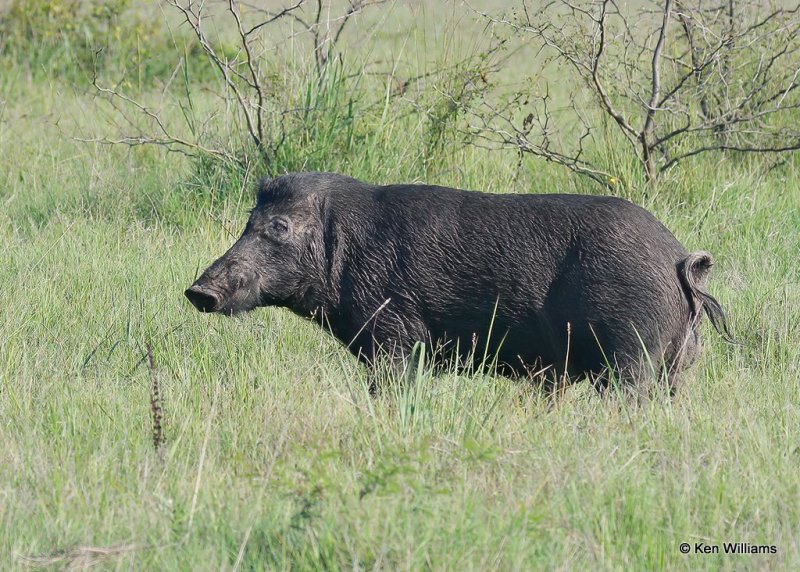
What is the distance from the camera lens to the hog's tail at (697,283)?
431 centimetres

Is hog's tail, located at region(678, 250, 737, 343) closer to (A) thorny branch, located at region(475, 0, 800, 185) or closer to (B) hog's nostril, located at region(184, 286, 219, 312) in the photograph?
(B) hog's nostril, located at region(184, 286, 219, 312)

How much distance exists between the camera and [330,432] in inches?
A: 150

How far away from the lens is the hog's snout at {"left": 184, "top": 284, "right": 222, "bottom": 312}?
450 centimetres

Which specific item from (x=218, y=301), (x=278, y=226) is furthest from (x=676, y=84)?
(x=218, y=301)

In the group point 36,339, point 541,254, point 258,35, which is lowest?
point 36,339

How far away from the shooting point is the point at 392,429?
3.84m

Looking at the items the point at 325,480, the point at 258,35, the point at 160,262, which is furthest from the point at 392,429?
the point at 258,35

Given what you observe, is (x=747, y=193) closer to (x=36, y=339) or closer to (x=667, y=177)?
(x=667, y=177)

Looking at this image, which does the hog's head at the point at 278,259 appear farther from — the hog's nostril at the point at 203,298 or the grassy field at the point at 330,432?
the grassy field at the point at 330,432

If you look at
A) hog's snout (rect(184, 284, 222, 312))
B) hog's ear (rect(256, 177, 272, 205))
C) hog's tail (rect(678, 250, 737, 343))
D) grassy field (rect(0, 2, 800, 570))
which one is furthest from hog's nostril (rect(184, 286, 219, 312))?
hog's tail (rect(678, 250, 737, 343))

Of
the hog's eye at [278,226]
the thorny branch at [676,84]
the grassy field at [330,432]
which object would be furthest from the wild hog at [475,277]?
the thorny branch at [676,84]

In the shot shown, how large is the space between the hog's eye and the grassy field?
Result: 53cm

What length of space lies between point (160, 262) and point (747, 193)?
3.54 metres

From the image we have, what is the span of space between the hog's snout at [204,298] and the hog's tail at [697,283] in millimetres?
1748
